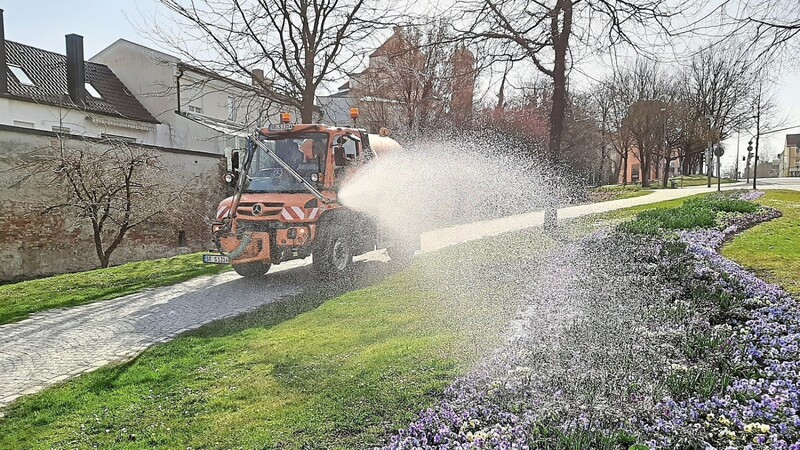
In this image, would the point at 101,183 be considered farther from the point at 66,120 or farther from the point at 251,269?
the point at 66,120

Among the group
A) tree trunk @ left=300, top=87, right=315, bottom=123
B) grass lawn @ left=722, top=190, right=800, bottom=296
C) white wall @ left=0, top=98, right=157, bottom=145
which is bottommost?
grass lawn @ left=722, top=190, right=800, bottom=296

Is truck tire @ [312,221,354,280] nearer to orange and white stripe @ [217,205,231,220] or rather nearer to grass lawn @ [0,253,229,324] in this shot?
orange and white stripe @ [217,205,231,220]

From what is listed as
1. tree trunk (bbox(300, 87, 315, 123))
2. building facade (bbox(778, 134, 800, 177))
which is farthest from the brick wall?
building facade (bbox(778, 134, 800, 177))

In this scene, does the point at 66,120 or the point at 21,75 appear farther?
the point at 66,120

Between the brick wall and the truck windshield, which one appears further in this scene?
the brick wall

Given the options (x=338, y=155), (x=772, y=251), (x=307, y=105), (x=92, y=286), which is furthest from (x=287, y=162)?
(x=772, y=251)

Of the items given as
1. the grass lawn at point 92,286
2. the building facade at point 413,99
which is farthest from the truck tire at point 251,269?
the building facade at point 413,99

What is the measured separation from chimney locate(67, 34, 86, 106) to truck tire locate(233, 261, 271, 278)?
1927 cm

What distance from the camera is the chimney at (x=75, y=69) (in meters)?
25.3

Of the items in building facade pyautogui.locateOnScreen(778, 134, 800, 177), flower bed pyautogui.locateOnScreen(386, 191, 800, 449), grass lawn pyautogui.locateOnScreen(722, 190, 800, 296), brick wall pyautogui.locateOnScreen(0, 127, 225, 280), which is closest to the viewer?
flower bed pyautogui.locateOnScreen(386, 191, 800, 449)

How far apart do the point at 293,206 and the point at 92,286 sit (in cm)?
409

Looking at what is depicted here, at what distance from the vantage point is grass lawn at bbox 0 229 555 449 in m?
3.88

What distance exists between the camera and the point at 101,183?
15.3 m

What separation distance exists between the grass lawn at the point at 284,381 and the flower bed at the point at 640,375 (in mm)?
381
